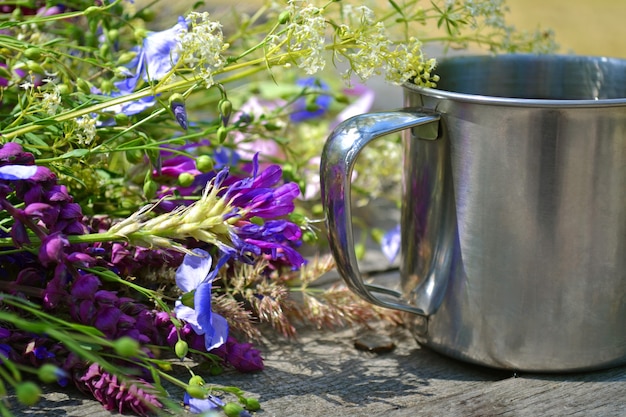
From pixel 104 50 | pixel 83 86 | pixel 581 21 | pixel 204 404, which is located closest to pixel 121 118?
pixel 83 86

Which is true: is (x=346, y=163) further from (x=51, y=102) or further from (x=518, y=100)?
(x=51, y=102)

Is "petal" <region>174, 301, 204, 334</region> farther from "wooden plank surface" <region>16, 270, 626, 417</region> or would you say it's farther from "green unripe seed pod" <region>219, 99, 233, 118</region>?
"green unripe seed pod" <region>219, 99, 233, 118</region>

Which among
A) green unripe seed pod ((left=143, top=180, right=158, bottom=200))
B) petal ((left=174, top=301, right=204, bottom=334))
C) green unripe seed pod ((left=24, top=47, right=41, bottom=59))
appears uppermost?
green unripe seed pod ((left=24, top=47, right=41, bottom=59))

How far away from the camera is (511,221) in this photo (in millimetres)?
704

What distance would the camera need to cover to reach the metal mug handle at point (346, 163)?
698mm

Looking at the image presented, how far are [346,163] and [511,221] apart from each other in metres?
0.15

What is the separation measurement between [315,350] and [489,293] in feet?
0.63

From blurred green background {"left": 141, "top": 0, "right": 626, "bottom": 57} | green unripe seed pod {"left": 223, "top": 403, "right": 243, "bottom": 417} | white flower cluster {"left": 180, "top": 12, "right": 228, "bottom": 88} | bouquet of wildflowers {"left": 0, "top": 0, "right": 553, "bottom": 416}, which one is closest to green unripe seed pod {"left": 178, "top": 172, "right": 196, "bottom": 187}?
bouquet of wildflowers {"left": 0, "top": 0, "right": 553, "bottom": 416}

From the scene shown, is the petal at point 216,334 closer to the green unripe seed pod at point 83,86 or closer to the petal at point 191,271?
the petal at point 191,271

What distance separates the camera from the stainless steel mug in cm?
68

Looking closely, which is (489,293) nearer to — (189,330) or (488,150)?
(488,150)

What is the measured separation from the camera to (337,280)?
1.01 metres

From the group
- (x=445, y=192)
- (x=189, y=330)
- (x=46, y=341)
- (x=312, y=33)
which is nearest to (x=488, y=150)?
(x=445, y=192)

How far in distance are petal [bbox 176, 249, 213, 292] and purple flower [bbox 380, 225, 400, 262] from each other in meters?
0.42
